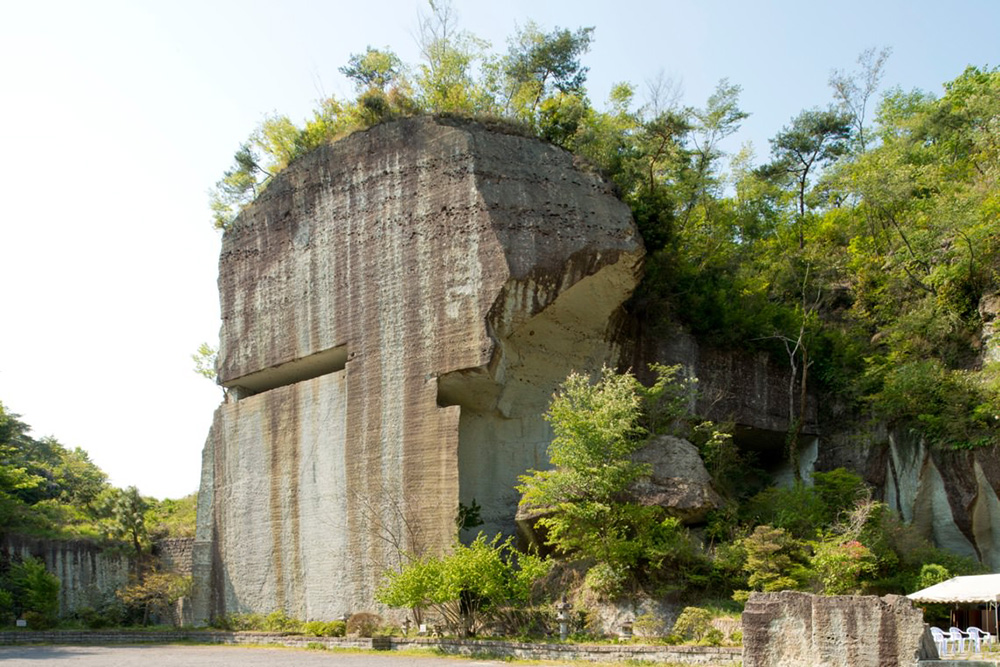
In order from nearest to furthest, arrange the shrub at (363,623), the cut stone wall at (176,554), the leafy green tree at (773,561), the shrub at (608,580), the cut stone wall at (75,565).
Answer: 1. the leafy green tree at (773,561)
2. the shrub at (608,580)
3. the shrub at (363,623)
4. the cut stone wall at (75,565)
5. the cut stone wall at (176,554)

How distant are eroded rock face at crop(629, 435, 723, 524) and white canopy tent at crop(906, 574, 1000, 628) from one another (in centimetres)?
409

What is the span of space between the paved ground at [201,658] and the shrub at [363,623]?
1.41 m

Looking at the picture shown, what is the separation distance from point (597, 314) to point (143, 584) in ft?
45.4

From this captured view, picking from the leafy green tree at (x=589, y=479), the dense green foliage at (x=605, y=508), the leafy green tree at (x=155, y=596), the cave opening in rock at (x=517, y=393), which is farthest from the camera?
the leafy green tree at (x=155, y=596)

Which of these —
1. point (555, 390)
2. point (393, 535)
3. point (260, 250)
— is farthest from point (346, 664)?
point (260, 250)

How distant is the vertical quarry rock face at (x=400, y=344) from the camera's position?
19.2m

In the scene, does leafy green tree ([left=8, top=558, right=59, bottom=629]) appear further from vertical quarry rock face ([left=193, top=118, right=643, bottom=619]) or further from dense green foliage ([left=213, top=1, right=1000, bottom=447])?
dense green foliage ([left=213, top=1, right=1000, bottom=447])

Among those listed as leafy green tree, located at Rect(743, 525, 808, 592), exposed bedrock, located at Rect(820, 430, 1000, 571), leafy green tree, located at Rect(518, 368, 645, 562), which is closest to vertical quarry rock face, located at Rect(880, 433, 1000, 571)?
exposed bedrock, located at Rect(820, 430, 1000, 571)

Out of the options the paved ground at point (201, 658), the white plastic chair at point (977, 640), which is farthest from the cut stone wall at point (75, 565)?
the white plastic chair at point (977, 640)

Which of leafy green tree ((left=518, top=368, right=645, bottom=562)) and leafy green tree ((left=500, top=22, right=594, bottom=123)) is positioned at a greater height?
leafy green tree ((left=500, top=22, right=594, bottom=123))

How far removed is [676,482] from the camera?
18.2m

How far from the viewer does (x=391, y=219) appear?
20672 millimetres

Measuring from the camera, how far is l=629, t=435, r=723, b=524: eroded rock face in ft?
58.4

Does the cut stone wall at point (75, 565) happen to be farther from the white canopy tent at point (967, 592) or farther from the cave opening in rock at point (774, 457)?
the white canopy tent at point (967, 592)
